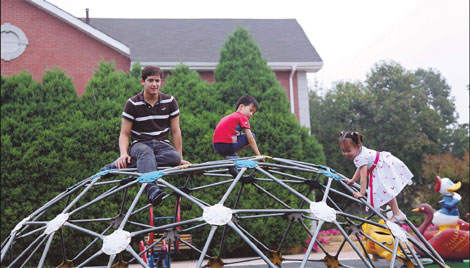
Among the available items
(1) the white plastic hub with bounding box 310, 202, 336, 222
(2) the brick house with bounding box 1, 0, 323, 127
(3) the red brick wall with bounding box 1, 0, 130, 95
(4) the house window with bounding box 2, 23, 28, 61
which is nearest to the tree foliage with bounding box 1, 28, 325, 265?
(2) the brick house with bounding box 1, 0, 323, 127

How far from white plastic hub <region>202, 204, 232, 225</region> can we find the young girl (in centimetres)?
195

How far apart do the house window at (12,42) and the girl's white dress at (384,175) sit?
474 inches

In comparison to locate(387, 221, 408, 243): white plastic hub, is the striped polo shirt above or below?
above

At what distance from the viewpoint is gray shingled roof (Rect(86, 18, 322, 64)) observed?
625 inches

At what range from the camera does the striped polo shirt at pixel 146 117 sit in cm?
493

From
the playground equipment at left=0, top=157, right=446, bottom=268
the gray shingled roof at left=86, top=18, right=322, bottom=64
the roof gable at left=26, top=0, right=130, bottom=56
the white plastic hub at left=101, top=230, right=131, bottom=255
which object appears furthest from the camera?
the gray shingled roof at left=86, top=18, right=322, bottom=64

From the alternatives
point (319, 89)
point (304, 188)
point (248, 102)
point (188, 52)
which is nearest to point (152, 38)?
point (188, 52)

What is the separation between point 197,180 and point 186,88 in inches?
96.3

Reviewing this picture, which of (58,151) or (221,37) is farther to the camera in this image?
(221,37)

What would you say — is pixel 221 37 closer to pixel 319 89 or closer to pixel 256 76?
pixel 256 76

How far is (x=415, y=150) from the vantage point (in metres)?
24.8

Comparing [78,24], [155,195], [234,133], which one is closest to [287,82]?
[78,24]

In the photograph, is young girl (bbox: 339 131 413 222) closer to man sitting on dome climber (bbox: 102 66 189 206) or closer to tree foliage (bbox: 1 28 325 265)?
man sitting on dome climber (bbox: 102 66 189 206)

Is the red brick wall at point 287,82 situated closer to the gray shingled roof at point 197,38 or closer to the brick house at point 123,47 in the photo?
the brick house at point 123,47
